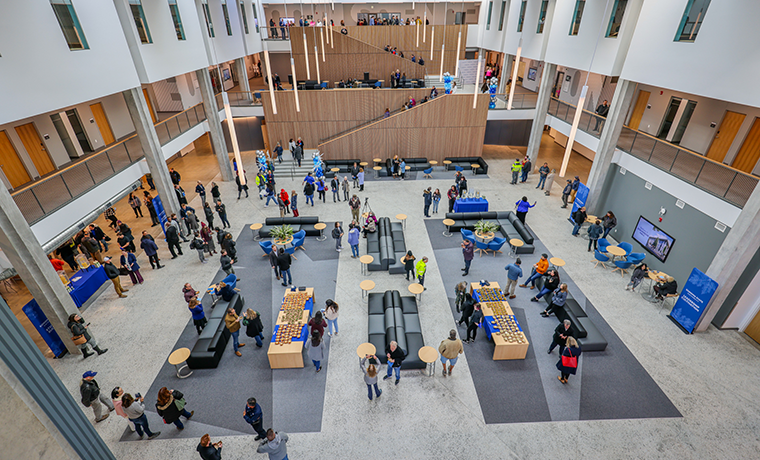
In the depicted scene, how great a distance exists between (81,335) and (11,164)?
768cm

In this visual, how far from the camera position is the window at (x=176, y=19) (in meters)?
13.3

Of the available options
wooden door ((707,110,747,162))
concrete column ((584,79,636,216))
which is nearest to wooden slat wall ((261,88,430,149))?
concrete column ((584,79,636,216))

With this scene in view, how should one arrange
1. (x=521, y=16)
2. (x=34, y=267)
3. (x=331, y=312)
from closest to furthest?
(x=34, y=267)
(x=331, y=312)
(x=521, y=16)

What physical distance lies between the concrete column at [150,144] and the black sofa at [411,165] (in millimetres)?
10475

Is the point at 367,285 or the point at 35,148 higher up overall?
the point at 35,148

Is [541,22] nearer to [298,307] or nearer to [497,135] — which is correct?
[497,135]

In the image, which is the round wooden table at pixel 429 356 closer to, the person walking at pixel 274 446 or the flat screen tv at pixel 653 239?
the person walking at pixel 274 446

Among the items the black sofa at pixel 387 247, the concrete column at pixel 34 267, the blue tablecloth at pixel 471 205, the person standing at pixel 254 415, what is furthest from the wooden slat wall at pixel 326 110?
the person standing at pixel 254 415

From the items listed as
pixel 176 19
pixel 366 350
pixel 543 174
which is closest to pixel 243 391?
pixel 366 350

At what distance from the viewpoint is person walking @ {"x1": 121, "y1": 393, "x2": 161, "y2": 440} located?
20.2 feet

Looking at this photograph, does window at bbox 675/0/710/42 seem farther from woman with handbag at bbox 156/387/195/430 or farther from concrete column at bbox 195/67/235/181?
concrete column at bbox 195/67/235/181

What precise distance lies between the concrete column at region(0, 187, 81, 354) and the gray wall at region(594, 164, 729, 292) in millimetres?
16505

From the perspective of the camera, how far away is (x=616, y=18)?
12.0 metres

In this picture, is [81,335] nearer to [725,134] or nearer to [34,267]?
[34,267]
